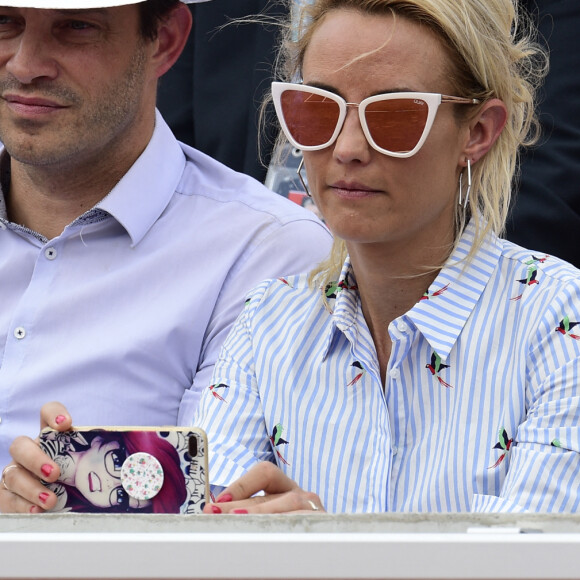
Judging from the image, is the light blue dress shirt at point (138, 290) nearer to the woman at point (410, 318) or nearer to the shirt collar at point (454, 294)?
the woman at point (410, 318)

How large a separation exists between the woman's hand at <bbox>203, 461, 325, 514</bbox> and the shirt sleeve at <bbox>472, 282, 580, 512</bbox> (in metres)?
0.26

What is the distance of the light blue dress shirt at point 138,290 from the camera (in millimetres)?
2230

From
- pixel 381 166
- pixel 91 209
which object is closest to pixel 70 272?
pixel 91 209

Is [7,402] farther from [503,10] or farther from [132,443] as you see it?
[503,10]

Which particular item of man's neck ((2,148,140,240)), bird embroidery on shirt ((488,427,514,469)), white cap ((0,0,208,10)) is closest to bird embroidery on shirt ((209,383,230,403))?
bird embroidery on shirt ((488,427,514,469))

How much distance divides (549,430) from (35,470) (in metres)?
0.75

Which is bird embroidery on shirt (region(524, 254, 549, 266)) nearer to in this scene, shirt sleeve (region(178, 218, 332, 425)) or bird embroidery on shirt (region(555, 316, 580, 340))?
bird embroidery on shirt (region(555, 316, 580, 340))

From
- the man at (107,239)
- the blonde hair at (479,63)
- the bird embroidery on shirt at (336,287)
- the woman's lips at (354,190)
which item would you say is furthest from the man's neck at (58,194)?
the woman's lips at (354,190)

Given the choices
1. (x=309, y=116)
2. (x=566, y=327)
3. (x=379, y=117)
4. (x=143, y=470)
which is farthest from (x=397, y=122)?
(x=143, y=470)

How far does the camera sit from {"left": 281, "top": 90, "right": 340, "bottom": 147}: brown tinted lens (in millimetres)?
1707

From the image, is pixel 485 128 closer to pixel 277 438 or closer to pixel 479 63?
pixel 479 63

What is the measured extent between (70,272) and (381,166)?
0.93m

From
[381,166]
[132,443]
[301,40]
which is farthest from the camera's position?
[301,40]

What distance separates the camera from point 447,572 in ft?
1.90
